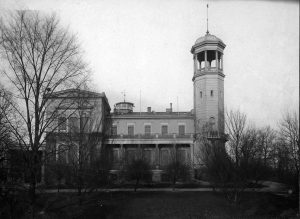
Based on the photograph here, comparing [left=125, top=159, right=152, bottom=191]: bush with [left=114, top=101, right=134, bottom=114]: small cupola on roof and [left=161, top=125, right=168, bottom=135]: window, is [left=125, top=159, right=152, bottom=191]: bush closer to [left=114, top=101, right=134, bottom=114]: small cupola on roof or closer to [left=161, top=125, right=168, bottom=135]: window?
[left=161, top=125, right=168, bottom=135]: window

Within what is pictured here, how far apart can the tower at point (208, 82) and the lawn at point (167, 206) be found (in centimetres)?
2067

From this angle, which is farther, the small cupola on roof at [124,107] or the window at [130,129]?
the small cupola on roof at [124,107]

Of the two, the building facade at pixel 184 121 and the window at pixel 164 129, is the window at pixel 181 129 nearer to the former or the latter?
the building facade at pixel 184 121

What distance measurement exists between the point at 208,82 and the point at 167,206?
26713 mm

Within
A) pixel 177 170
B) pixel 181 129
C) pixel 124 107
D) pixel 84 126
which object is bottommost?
pixel 177 170

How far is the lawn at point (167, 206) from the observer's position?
22.0 m

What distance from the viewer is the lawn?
2203 cm

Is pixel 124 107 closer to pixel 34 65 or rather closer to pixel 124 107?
pixel 124 107

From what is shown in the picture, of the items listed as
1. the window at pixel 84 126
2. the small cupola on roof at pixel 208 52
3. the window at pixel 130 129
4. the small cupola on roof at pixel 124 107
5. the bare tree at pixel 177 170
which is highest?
the small cupola on roof at pixel 208 52

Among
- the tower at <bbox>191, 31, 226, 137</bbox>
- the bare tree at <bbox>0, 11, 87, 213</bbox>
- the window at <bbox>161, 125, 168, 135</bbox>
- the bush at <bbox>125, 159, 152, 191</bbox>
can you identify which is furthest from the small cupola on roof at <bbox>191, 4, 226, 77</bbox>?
the bare tree at <bbox>0, 11, 87, 213</bbox>

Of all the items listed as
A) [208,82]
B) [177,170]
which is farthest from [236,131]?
[208,82]

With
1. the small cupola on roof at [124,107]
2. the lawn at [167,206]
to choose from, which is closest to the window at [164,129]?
the small cupola on roof at [124,107]

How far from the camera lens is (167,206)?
2470 cm

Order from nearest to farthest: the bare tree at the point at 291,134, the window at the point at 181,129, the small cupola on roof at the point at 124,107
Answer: the bare tree at the point at 291,134, the window at the point at 181,129, the small cupola on roof at the point at 124,107
